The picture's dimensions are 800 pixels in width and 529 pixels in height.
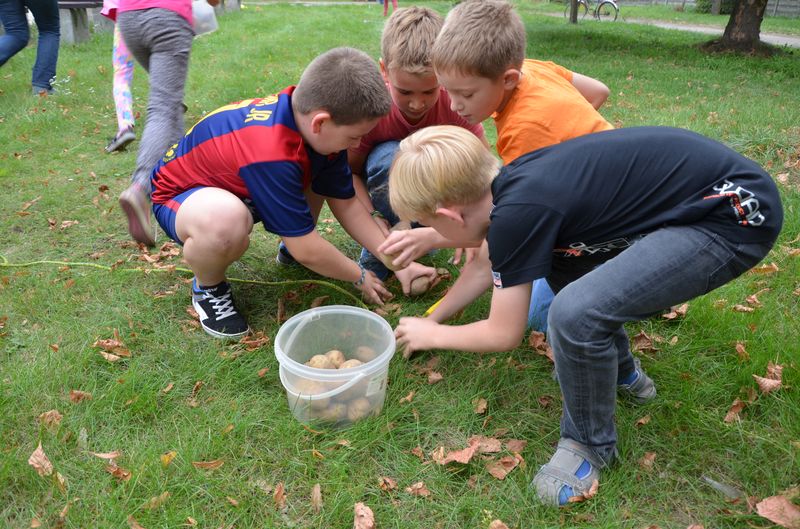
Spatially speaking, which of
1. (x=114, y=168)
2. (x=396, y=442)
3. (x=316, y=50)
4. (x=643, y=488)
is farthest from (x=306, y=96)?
(x=316, y=50)

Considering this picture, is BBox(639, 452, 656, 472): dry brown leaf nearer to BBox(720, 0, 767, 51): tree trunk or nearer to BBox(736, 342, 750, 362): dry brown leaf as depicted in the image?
BBox(736, 342, 750, 362): dry brown leaf

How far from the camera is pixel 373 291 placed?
2.66m

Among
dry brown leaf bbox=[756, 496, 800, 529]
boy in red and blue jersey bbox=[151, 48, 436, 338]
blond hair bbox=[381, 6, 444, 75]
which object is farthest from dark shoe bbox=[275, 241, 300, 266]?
dry brown leaf bbox=[756, 496, 800, 529]

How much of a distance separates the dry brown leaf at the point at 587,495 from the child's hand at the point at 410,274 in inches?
47.0

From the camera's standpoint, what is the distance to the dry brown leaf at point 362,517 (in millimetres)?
1679

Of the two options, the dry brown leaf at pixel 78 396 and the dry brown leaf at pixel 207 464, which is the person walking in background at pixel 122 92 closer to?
the dry brown leaf at pixel 78 396

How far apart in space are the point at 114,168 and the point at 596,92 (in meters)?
3.50

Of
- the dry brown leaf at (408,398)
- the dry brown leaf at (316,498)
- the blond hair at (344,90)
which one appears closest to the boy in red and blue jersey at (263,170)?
the blond hair at (344,90)

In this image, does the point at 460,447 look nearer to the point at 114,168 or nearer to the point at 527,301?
the point at 527,301

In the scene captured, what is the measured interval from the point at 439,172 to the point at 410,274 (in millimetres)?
1012

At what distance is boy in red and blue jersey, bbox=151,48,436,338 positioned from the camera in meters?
2.20

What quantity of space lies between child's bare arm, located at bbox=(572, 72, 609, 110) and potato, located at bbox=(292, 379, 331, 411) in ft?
5.89

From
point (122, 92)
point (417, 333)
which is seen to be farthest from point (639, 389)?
point (122, 92)

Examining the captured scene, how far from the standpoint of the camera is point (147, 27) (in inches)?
129
